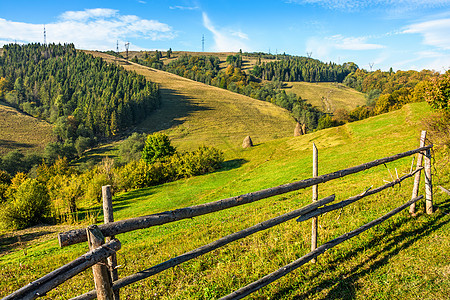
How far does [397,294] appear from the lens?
179 inches

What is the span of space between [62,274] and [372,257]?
6051 millimetres

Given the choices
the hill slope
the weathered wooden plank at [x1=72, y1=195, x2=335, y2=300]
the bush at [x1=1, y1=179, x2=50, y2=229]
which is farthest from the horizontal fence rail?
the hill slope

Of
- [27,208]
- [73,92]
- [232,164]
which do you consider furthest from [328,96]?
[27,208]

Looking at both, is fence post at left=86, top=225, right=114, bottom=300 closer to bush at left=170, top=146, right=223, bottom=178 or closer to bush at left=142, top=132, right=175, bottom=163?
bush at left=170, top=146, right=223, bottom=178

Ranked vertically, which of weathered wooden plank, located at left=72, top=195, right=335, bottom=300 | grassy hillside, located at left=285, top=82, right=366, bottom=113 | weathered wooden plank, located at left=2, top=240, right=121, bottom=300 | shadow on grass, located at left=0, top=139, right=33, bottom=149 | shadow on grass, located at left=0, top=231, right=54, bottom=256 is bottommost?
shadow on grass, located at left=0, top=231, right=54, bottom=256

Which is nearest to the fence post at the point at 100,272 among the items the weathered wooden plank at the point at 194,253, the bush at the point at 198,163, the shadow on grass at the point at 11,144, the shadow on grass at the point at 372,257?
the weathered wooden plank at the point at 194,253

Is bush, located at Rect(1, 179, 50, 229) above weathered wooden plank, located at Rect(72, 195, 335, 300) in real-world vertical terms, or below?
below

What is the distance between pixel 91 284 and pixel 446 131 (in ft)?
64.3

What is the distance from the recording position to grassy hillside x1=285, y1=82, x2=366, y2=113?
129500 mm

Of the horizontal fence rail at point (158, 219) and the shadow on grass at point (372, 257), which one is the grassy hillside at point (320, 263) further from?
the horizontal fence rail at point (158, 219)

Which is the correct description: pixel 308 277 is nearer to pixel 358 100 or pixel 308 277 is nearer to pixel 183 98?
pixel 183 98

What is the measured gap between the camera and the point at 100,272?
3.21 m

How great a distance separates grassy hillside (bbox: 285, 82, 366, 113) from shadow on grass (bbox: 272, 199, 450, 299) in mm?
127630

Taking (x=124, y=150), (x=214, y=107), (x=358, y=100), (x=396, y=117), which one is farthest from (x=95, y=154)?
(x=358, y=100)
